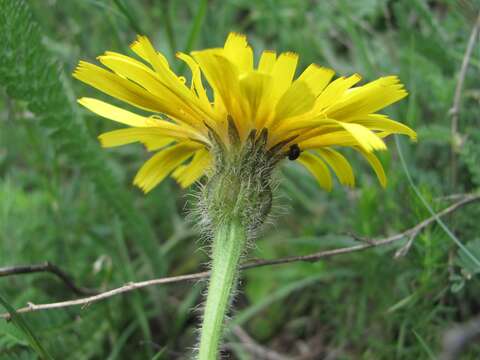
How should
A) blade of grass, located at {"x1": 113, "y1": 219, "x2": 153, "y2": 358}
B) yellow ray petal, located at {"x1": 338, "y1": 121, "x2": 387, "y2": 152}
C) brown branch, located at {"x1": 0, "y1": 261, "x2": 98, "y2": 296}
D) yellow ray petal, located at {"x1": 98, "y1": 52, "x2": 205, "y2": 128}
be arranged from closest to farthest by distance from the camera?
1. yellow ray petal, located at {"x1": 338, "y1": 121, "x2": 387, "y2": 152}
2. yellow ray petal, located at {"x1": 98, "y1": 52, "x2": 205, "y2": 128}
3. brown branch, located at {"x1": 0, "y1": 261, "x2": 98, "y2": 296}
4. blade of grass, located at {"x1": 113, "y1": 219, "x2": 153, "y2": 358}

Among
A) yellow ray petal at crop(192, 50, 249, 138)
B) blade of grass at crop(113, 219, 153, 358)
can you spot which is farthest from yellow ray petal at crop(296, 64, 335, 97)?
blade of grass at crop(113, 219, 153, 358)

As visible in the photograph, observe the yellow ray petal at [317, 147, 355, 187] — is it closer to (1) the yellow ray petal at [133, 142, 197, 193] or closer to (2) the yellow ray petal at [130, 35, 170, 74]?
(1) the yellow ray petal at [133, 142, 197, 193]

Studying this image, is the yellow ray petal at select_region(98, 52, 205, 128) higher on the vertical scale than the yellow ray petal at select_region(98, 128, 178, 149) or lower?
higher

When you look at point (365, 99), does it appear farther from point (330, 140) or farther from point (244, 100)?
point (244, 100)

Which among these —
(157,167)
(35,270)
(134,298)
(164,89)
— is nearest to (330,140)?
(164,89)

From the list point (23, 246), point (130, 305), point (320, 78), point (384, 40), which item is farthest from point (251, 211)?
point (384, 40)

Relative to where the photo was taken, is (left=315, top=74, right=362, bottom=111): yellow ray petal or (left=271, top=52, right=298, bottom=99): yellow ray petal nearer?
(left=271, top=52, right=298, bottom=99): yellow ray petal

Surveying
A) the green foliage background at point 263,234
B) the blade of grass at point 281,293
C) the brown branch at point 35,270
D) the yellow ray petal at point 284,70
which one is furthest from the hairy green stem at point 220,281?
the blade of grass at point 281,293
